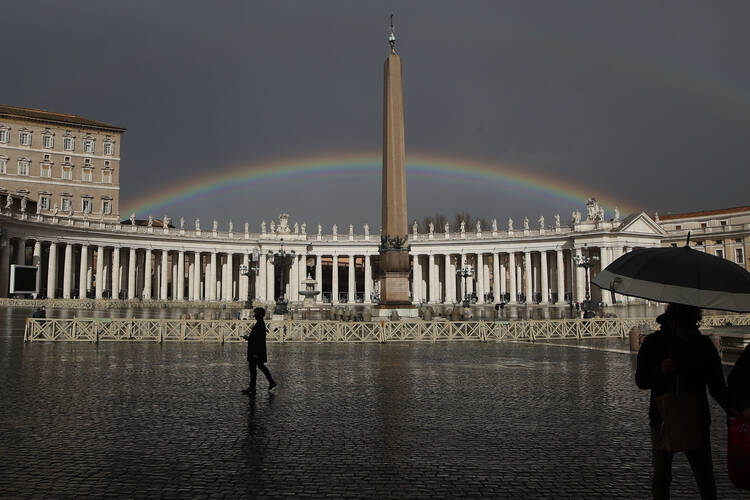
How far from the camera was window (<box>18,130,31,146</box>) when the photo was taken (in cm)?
7625

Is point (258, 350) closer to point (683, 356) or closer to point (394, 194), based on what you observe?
point (683, 356)

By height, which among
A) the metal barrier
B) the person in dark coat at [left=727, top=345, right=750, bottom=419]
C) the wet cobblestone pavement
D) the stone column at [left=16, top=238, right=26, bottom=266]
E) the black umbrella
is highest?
the stone column at [left=16, top=238, right=26, bottom=266]

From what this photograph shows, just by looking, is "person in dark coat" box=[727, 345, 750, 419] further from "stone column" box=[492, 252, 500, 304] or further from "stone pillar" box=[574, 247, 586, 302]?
"stone column" box=[492, 252, 500, 304]

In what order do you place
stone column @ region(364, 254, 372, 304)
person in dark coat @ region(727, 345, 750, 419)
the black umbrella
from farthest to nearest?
1. stone column @ region(364, 254, 372, 304)
2. the black umbrella
3. person in dark coat @ region(727, 345, 750, 419)

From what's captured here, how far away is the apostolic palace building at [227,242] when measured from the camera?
73062mm

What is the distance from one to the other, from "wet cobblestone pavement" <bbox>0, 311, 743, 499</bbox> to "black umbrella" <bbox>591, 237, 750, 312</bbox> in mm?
2094

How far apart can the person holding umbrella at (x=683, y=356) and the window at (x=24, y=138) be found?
84539 mm

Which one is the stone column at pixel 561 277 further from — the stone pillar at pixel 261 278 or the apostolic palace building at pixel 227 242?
the stone pillar at pixel 261 278

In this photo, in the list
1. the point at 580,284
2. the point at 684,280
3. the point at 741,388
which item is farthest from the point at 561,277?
the point at 741,388

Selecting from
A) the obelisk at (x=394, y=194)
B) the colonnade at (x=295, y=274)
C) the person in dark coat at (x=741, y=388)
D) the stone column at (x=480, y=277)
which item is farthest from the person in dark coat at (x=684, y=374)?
the stone column at (x=480, y=277)

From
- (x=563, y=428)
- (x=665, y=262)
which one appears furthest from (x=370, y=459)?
(x=665, y=262)

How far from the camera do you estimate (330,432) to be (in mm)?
8430

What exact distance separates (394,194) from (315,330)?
8175 millimetres

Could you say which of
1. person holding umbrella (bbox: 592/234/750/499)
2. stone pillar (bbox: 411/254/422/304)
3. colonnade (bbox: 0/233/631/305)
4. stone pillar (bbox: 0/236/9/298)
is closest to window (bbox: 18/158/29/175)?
colonnade (bbox: 0/233/631/305)
